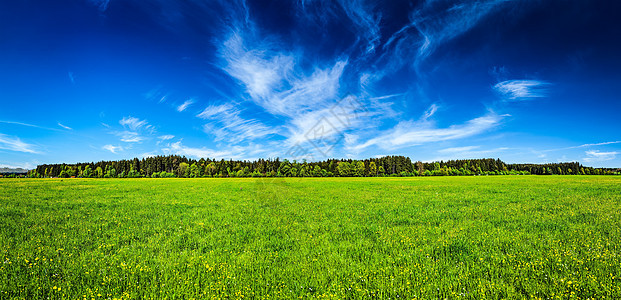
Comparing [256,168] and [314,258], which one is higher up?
[256,168]

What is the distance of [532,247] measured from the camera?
7578 millimetres

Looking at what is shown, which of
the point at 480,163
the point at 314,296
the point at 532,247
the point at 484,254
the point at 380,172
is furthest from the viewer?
the point at 480,163

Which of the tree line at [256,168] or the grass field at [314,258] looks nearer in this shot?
the grass field at [314,258]

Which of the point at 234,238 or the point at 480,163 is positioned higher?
the point at 480,163

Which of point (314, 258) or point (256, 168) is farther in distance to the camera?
point (256, 168)

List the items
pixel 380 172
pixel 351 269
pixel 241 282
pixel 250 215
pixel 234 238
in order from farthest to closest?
1. pixel 380 172
2. pixel 250 215
3. pixel 234 238
4. pixel 351 269
5. pixel 241 282

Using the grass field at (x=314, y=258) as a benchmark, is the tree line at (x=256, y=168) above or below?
above

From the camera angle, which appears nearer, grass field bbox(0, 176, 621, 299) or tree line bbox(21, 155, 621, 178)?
grass field bbox(0, 176, 621, 299)

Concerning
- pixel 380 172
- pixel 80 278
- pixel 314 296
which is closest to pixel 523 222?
pixel 314 296

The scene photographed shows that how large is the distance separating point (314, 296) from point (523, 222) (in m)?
10.9

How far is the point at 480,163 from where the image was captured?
194 meters

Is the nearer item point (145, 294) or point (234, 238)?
point (145, 294)

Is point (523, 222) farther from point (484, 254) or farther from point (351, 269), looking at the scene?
point (351, 269)

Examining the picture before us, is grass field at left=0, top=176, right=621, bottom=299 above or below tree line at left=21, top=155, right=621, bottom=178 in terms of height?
below
